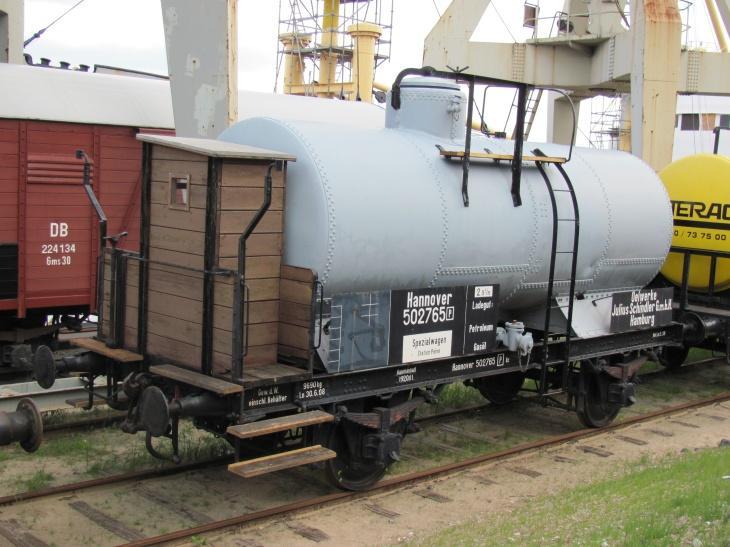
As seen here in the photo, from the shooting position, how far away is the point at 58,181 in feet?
38.7

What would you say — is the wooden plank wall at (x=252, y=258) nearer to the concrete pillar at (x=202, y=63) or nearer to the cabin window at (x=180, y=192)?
the cabin window at (x=180, y=192)

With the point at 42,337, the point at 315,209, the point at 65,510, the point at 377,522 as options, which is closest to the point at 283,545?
the point at 377,522

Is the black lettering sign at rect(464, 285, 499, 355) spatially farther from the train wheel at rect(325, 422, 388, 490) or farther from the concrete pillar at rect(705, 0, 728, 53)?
the concrete pillar at rect(705, 0, 728, 53)

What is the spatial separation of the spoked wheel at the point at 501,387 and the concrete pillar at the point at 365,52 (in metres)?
24.6

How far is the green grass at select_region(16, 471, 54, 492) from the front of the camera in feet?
27.3

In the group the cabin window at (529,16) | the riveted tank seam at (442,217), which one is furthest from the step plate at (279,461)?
the cabin window at (529,16)

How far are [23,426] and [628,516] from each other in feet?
15.6

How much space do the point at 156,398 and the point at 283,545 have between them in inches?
63.4

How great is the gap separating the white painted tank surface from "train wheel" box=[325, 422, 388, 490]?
1405mm

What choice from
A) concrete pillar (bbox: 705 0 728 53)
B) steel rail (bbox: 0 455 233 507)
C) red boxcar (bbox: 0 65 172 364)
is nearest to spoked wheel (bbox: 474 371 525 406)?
steel rail (bbox: 0 455 233 507)

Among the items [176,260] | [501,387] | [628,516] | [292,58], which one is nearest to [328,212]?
[176,260]

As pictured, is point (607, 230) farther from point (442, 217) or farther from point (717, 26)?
point (717, 26)

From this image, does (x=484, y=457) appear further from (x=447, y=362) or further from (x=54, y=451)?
(x=54, y=451)

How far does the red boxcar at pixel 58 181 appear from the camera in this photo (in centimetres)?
1137
